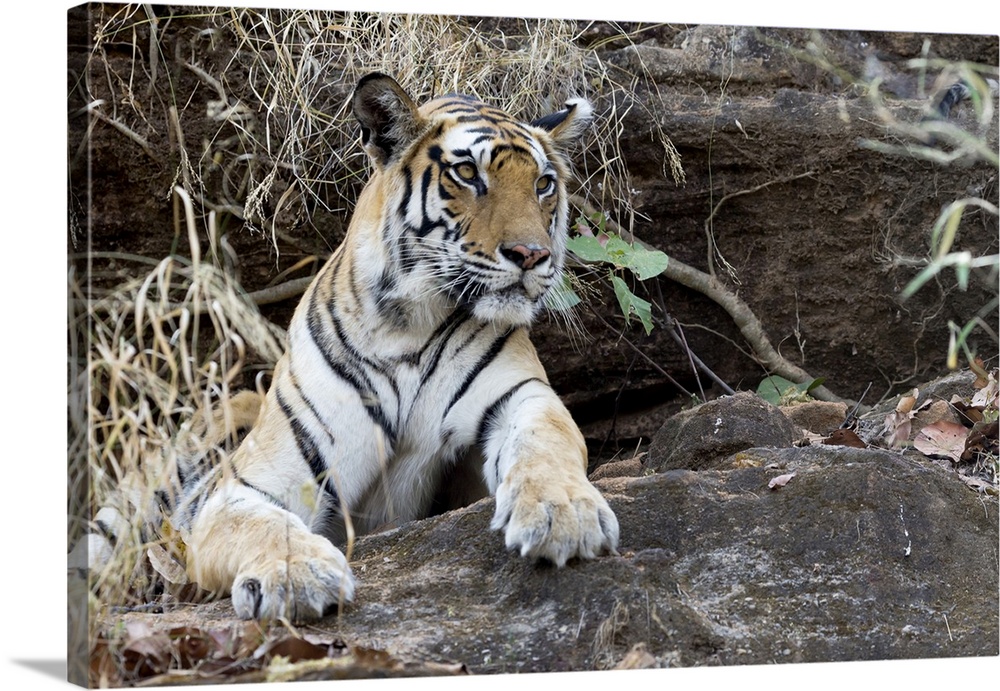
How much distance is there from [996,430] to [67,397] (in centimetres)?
301

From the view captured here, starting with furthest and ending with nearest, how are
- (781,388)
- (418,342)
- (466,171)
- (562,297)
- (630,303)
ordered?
(781,388)
(630,303)
(562,297)
(418,342)
(466,171)

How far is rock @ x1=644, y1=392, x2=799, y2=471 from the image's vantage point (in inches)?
161

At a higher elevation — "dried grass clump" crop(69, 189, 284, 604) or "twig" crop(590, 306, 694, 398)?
"dried grass clump" crop(69, 189, 284, 604)

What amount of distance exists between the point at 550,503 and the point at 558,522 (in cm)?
5

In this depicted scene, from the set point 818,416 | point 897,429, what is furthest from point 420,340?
point 897,429

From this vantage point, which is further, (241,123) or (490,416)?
(241,123)

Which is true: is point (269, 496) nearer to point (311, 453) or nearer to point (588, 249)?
point (311, 453)

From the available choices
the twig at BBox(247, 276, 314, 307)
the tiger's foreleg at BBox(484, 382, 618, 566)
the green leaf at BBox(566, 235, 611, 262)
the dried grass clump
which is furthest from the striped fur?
the twig at BBox(247, 276, 314, 307)

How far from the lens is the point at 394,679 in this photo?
287 centimetres

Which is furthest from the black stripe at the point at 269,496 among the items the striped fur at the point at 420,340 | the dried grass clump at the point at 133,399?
the dried grass clump at the point at 133,399

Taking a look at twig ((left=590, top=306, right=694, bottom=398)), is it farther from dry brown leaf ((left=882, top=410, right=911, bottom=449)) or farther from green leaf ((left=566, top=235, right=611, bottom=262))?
dry brown leaf ((left=882, top=410, right=911, bottom=449))

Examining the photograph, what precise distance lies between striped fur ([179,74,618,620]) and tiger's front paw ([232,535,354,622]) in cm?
51

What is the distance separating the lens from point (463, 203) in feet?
12.7

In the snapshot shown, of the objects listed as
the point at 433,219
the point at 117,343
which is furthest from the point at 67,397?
the point at 433,219
